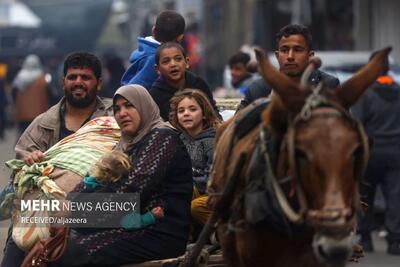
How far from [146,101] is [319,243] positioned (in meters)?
2.05

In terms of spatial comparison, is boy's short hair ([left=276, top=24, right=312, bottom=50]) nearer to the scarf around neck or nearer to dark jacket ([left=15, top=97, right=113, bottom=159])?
the scarf around neck

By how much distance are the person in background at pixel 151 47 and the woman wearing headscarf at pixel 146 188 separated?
1.69 metres

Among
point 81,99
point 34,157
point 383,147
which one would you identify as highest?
point 81,99

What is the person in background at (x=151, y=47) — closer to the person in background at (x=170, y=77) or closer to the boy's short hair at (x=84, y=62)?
the person in background at (x=170, y=77)

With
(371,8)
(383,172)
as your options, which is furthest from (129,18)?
(383,172)

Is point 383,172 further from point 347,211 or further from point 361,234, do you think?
point 347,211

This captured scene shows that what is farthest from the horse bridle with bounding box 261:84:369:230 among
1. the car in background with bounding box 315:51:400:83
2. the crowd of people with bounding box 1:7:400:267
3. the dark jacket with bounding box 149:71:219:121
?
the car in background with bounding box 315:51:400:83

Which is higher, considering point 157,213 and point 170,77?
point 170,77

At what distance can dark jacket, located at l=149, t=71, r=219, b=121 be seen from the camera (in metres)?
9.75

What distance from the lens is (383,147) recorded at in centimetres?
1529

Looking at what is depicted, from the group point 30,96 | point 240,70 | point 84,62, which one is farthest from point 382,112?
point 30,96

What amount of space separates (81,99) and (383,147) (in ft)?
21.7

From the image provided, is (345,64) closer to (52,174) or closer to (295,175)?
(52,174)

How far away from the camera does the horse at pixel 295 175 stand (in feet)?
22.0
